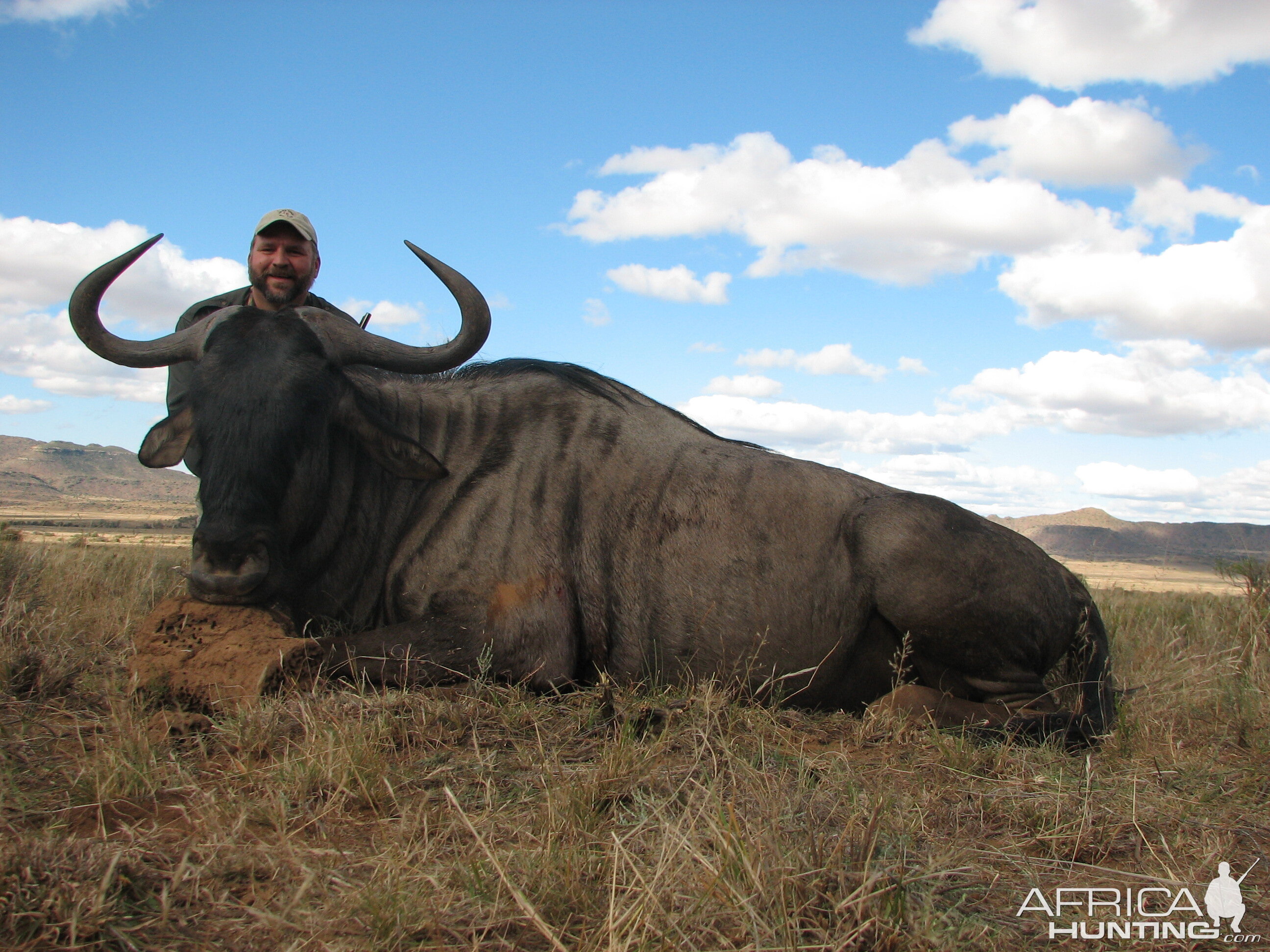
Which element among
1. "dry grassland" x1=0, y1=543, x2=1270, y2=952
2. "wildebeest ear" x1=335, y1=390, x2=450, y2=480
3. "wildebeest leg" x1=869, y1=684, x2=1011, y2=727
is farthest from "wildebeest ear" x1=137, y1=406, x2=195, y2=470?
"wildebeest leg" x1=869, y1=684, x2=1011, y2=727

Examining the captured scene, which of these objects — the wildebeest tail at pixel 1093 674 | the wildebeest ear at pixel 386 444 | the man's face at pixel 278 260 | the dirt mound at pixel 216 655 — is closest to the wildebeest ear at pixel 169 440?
the wildebeest ear at pixel 386 444

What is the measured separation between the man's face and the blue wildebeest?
5.00ft

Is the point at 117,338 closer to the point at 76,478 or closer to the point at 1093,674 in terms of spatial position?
the point at 1093,674

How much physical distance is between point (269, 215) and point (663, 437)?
3387mm

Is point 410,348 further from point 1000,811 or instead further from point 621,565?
point 1000,811

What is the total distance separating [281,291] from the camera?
6145 mm

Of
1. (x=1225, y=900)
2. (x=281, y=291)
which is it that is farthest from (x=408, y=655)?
(x=281, y=291)

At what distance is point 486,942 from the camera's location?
188cm

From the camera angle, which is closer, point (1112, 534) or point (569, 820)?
point (569, 820)

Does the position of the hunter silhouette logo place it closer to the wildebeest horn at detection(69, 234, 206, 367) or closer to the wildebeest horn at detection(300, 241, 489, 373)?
the wildebeest horn at detection(300, 241, 489, 373)

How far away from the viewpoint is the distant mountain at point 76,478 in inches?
3996

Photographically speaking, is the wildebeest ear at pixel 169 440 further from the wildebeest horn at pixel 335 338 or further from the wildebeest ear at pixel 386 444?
the wildebeest ear at pixel 386 444

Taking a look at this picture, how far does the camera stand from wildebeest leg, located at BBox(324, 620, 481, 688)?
389cm
